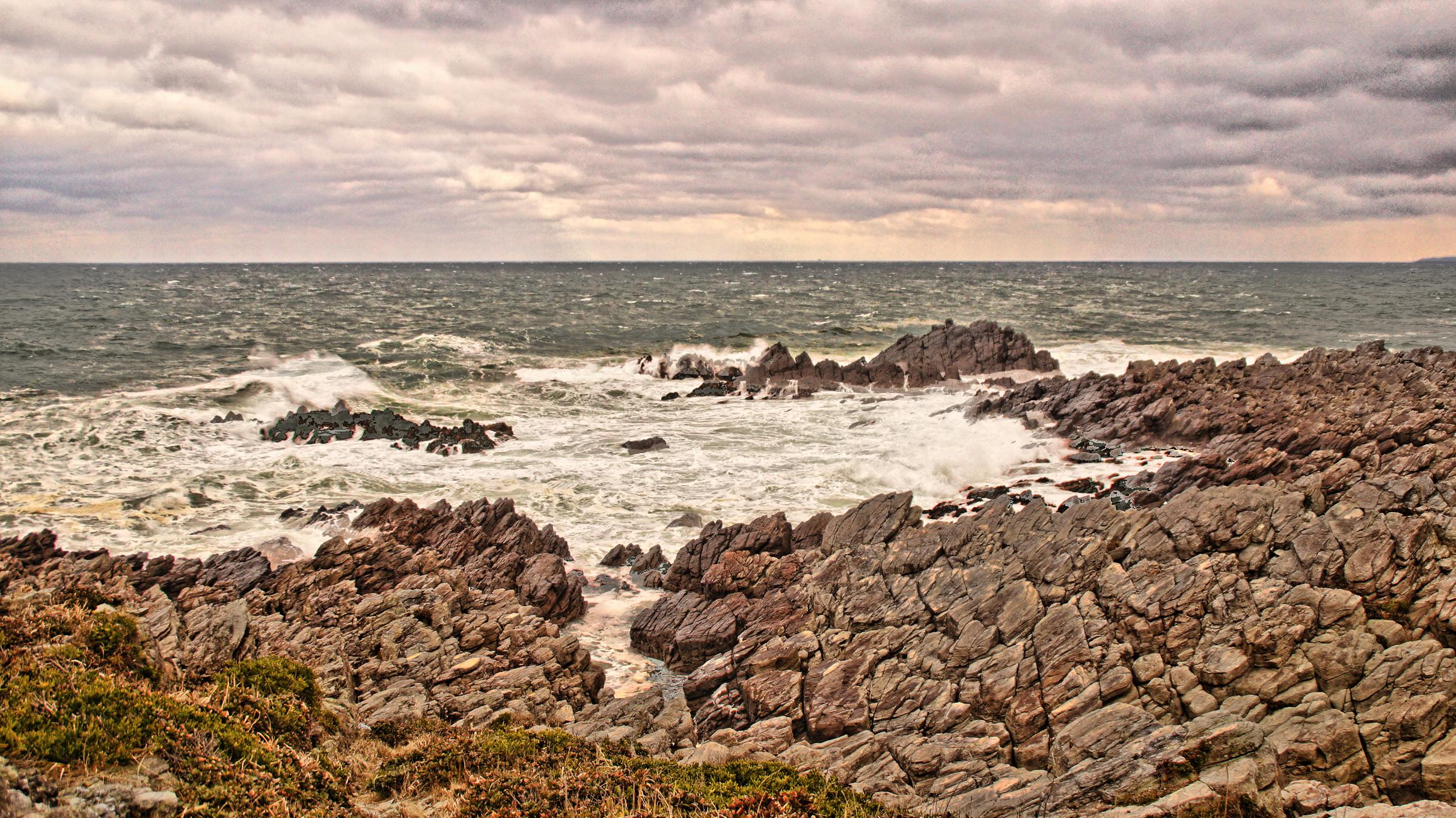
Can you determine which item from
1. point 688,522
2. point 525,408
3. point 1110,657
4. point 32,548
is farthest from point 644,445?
point 1110,657

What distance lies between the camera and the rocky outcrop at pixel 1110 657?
10.8m

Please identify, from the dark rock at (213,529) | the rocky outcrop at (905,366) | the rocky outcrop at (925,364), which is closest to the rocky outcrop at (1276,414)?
the rocky outcrop at (925,364)

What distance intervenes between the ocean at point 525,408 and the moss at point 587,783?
23.1ft

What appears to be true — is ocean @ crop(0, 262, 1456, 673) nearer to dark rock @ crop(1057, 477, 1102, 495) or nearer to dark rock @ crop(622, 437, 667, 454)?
dark rock @ crop(622, 437, 667, 454)

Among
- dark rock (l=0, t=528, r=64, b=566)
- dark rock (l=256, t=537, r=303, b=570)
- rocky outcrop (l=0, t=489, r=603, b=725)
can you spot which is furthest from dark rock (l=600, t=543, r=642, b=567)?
dark rock (l=0, t=528, r=64, b=566)

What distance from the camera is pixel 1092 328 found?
7981cm

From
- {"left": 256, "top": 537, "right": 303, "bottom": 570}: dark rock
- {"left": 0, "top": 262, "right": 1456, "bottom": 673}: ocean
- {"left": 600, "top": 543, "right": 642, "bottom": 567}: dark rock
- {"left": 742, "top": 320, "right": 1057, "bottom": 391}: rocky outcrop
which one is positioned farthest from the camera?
{"left": 742, "top": 320, "right": 1057, "bottom": 391}: rocky outcrop

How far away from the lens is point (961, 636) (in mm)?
14898

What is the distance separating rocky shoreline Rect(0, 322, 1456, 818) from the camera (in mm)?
10992

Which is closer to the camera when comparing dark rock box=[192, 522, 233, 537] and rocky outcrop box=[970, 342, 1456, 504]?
rocky outcrop box=[970, 342, 1456, 504]

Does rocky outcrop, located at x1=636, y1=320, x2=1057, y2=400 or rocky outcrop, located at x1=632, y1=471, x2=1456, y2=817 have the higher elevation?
rocky outcrop, located at x1=636, y1=320, x2=1057, y2=400

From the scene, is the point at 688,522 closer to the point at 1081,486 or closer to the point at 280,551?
the point at 280,551

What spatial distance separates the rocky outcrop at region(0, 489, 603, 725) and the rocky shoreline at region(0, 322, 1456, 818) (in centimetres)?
7

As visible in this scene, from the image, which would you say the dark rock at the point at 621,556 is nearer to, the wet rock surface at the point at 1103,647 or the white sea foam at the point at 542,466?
the white sea foam at the point at 542,466
